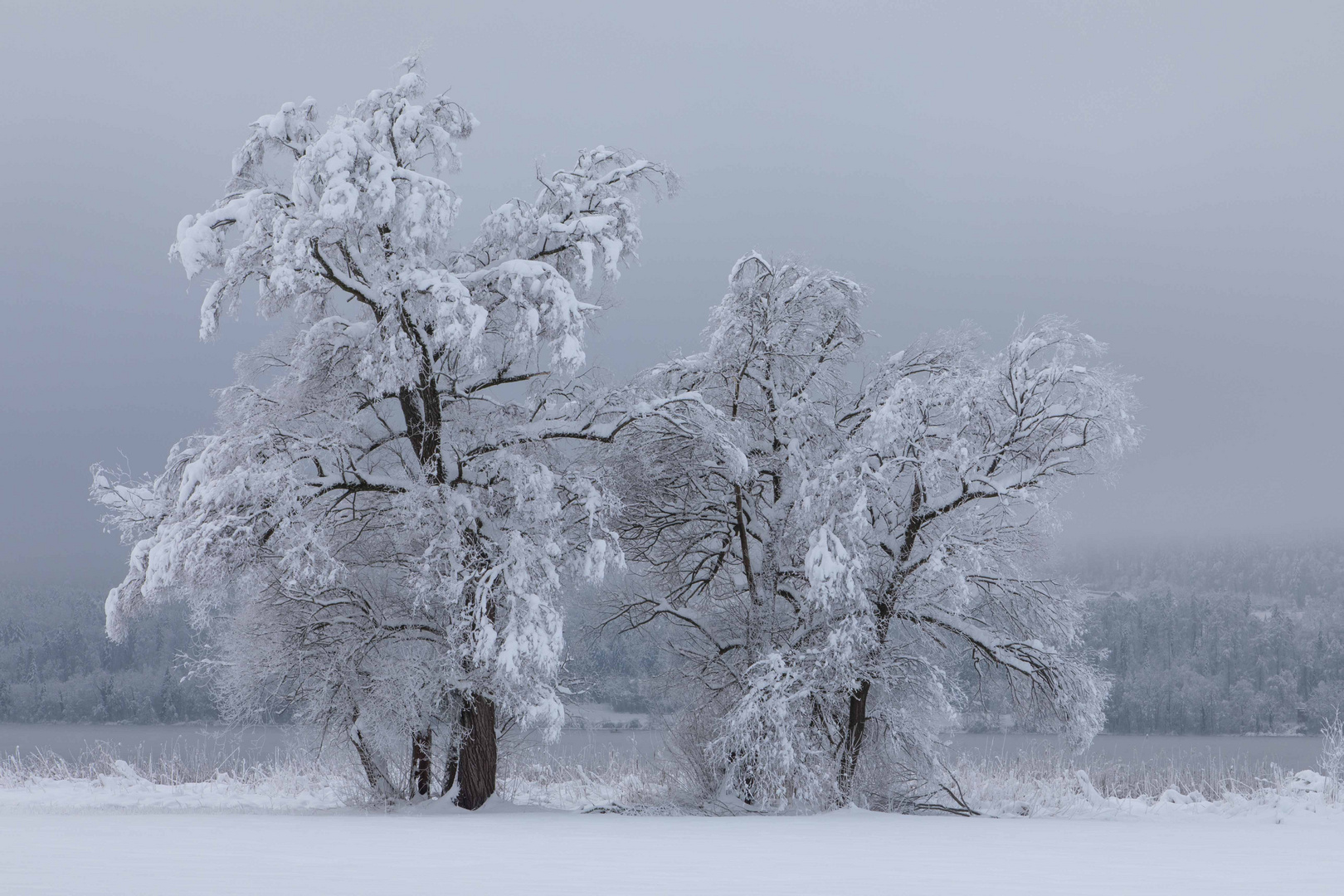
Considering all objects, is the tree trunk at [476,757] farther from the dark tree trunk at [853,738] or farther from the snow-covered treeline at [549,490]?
the dark tree trunk at [853,738]

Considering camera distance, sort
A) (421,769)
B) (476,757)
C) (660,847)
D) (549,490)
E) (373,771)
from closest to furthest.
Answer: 1. (660,847)
2. (549,490)
3. (476,757)
4. (373,771)
5. (421,769)

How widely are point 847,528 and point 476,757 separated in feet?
19.6

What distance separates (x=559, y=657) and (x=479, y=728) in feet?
7.99

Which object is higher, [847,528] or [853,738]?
[847,528]

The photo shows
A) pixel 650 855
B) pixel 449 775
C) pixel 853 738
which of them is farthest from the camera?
pixel 449 775

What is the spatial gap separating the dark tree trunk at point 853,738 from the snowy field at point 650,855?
180 centimetres

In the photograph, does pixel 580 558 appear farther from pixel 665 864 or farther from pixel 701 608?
pixel 665 864

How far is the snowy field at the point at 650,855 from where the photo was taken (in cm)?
704

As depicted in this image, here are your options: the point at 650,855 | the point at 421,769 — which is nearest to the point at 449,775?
the point at 421,769

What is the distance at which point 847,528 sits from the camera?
47.5ft

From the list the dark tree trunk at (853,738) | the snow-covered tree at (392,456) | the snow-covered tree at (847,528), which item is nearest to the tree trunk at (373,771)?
the snow-covered tree at (392,456)

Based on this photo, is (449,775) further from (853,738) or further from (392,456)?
(853,738)

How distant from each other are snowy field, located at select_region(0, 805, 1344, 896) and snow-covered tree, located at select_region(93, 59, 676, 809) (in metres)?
2.14

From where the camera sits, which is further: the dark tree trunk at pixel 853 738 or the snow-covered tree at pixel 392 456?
the dark tree trunk at pixel 853 738
